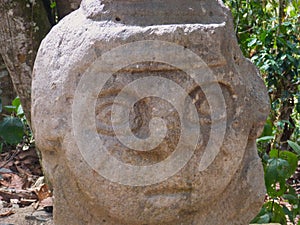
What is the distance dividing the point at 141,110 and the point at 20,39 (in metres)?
1.44

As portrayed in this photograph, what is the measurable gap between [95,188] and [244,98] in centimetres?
60

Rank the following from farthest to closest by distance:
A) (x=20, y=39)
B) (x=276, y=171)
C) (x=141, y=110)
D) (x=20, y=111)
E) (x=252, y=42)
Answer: (x=252, y=42) → (x=20, y=111) → (x=20, y=39) → (x=276, y=171) → (x=141, y=110)

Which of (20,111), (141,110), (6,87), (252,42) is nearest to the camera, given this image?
(141,110)

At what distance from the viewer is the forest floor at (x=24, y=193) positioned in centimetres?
341

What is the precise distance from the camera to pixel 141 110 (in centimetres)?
218

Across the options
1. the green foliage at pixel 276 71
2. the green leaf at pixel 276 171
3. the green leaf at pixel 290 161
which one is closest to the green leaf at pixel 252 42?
the green foliage at pixel 276 71

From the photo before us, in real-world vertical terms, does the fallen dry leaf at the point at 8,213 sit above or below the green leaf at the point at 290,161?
below

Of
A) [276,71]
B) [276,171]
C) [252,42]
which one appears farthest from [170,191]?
[252,42]

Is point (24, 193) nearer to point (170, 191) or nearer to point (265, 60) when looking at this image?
point (265, 60)

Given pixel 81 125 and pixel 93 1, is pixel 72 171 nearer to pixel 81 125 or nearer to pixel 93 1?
pixel 81 125

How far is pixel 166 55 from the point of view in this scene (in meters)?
2.15

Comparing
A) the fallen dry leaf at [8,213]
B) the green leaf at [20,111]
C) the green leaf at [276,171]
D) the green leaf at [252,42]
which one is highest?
the green leaf at [252,42]

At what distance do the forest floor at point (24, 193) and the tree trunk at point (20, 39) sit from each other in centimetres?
47

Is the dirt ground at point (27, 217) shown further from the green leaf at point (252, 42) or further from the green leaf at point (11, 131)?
the green leaf at point (252, 42)
